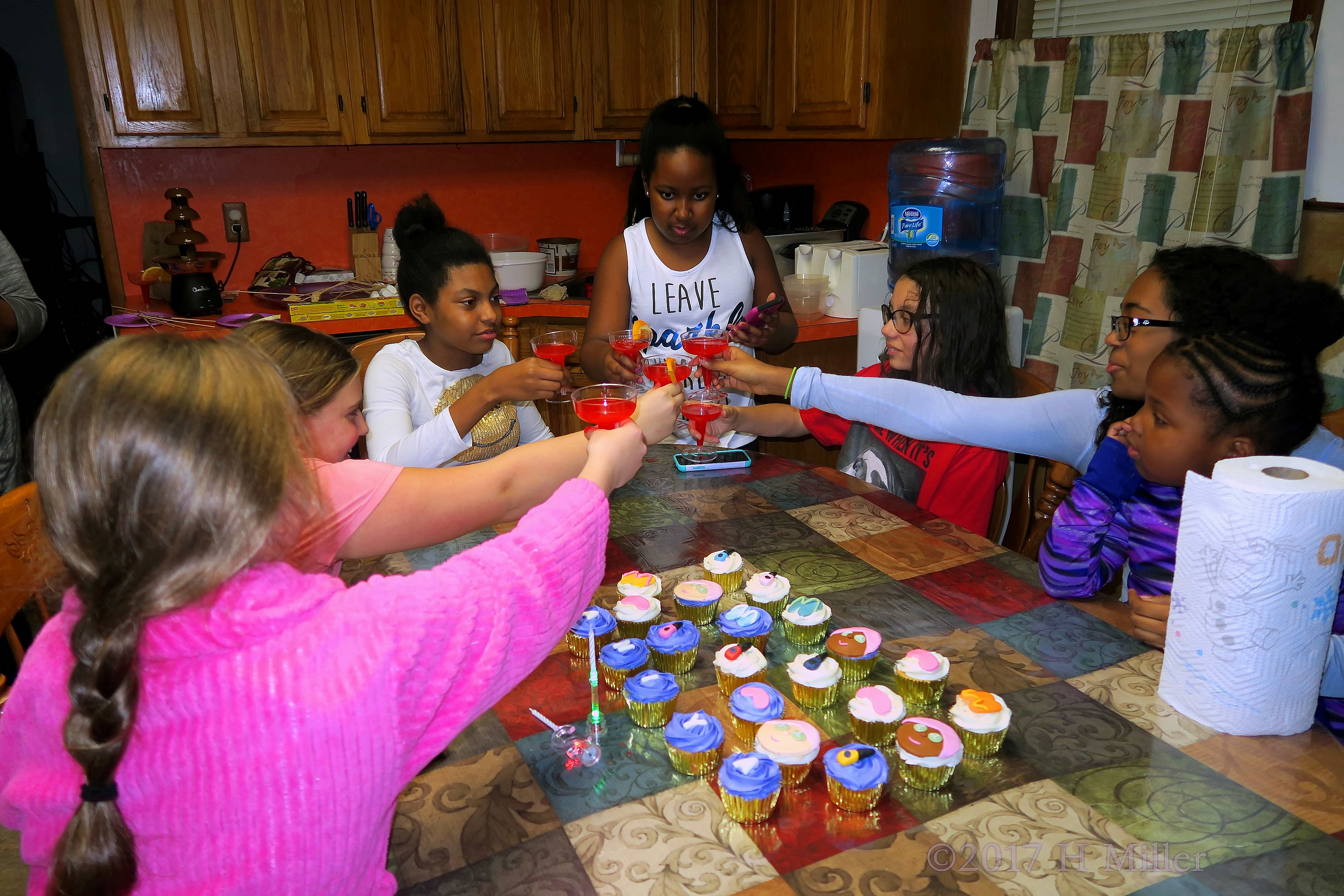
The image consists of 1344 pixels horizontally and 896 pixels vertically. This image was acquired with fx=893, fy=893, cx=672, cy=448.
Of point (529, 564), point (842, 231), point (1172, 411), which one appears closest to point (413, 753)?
point (529, 564)

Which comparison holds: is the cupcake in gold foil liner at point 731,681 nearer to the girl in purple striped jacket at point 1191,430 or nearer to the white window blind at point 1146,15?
the girl in purple striped jacket at point 1191,430

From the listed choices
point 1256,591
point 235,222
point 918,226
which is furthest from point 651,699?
point 235,222

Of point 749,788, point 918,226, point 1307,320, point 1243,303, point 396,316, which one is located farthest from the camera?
point 396,316

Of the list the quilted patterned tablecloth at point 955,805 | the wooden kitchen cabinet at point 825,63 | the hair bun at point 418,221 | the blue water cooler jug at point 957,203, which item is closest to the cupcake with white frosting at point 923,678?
the quilted patterned tablecloth at point 955,805

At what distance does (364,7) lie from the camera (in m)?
3.68

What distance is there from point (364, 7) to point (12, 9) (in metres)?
3.14

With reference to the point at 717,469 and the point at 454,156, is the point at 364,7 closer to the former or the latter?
Answer: the point at 454,156

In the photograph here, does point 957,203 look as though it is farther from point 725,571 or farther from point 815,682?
point 815,682

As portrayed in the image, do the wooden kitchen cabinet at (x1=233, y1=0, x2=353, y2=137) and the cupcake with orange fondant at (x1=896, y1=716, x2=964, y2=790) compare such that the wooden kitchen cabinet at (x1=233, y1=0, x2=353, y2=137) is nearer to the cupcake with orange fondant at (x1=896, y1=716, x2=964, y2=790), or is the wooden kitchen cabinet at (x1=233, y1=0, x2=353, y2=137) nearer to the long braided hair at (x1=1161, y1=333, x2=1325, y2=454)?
the long braided hair at (x1=1161, y1=333, x2=1325, y2=454)

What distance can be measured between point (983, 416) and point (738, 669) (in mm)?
873

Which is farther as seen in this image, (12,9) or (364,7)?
(12,9)

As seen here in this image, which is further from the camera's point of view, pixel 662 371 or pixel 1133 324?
pixel 662 371

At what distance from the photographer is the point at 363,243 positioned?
407cm

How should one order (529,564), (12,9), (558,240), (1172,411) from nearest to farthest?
(529,564) < (1172,411) < (558,240) < (12,9)
